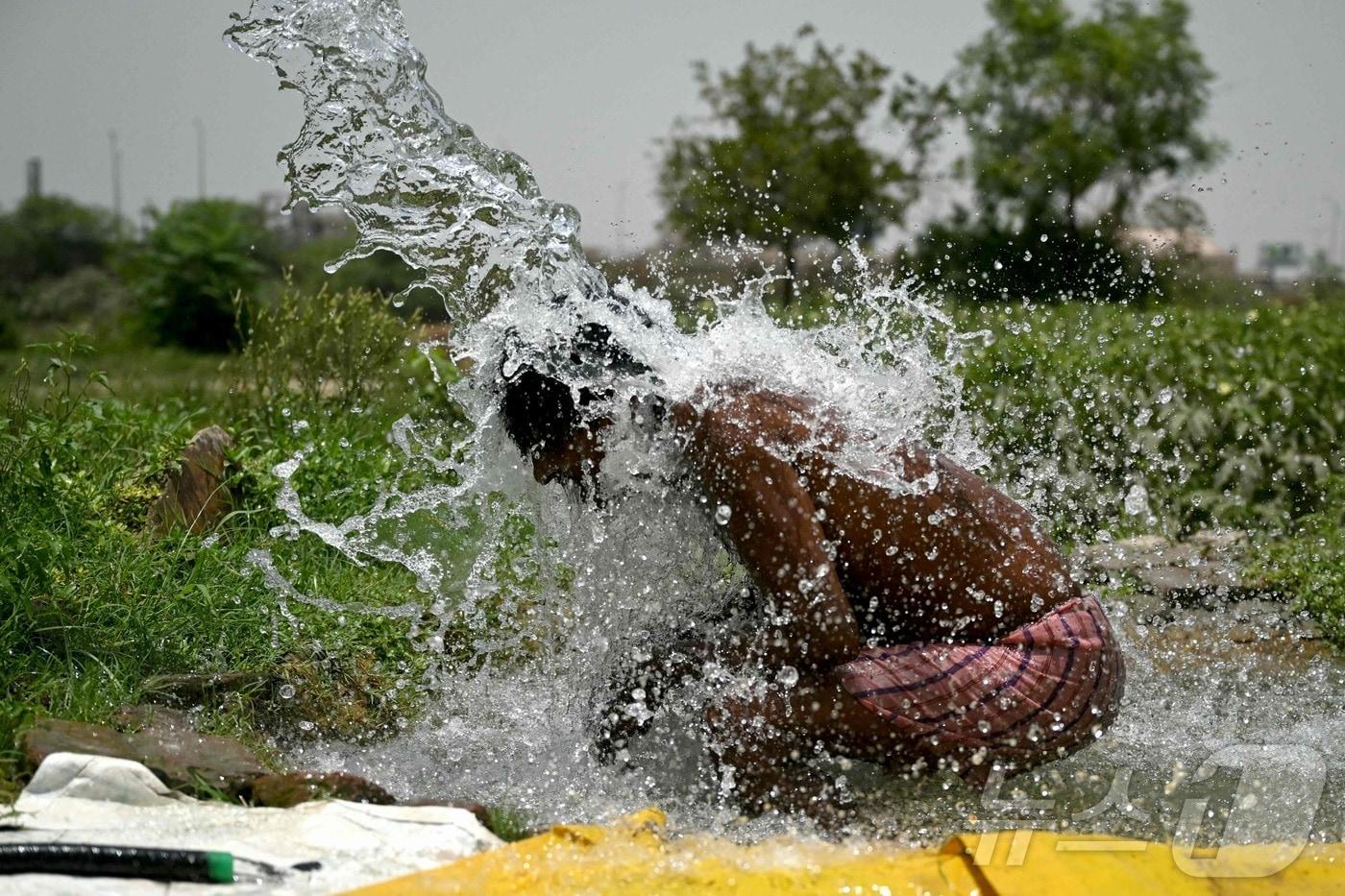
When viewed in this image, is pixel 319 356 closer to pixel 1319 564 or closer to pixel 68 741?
pixel 68 741

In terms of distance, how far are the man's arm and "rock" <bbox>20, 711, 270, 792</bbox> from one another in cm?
129

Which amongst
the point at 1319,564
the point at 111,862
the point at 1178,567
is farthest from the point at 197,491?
the point at 1319,564

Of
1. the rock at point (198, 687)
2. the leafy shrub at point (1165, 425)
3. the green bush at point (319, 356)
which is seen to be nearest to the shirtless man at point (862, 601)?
the rock at point (198, 687)

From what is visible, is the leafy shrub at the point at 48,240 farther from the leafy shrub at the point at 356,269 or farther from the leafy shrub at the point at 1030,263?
the leafy shrub at the point at 1030,263

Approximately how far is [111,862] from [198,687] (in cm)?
130

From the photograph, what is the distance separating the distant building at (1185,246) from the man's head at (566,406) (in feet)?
31.4

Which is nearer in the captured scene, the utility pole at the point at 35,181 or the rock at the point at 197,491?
the rock at the point at 197,491

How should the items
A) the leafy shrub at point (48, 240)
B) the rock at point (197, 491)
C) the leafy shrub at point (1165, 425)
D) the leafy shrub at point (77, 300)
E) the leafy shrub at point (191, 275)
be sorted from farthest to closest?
the leafy shrub at point (48, 240), the leafy shrub at point (77, 300), the leafy shrub at point (191, 275), the leafy shrub at point (1165, 425), the rock at point (197, 491)

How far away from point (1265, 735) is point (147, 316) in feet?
47.7

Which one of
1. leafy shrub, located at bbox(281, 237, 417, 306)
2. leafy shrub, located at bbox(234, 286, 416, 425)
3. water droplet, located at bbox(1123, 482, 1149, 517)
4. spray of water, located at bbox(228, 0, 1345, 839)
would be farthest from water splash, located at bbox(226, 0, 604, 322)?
leafy shrub, located at bbox(281, 237, 417, 306)

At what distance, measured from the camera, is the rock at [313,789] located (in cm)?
294

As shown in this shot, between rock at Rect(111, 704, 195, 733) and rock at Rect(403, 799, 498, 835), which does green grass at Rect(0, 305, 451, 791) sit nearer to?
rock at Rect(111, 704, 195, 733)

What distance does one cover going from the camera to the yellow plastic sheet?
2605 millimetres

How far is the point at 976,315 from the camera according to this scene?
814cm
